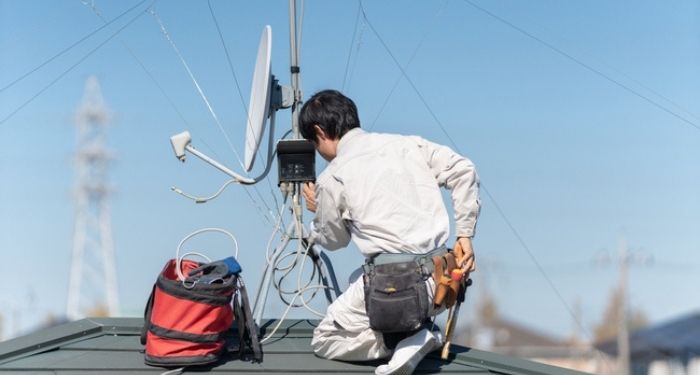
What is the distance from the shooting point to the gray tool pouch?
4266 millimetres

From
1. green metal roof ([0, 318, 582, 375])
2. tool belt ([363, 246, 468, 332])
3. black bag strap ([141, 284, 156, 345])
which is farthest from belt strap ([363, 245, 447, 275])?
black bag strap ([141, 284, 156, 345])

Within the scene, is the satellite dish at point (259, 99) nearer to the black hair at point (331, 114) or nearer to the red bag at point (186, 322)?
the black hair at point (331, 114)

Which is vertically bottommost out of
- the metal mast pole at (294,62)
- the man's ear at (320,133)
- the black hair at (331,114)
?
the man's ear at (320,133)

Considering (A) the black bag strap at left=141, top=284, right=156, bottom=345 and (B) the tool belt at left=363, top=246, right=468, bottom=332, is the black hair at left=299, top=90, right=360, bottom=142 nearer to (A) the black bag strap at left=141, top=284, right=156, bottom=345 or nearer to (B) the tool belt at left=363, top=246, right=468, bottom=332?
(B) the tool belt at left=363, top=246, right=468, bottom=332

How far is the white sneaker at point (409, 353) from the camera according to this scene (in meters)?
4.31

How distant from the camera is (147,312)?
460 centimetres

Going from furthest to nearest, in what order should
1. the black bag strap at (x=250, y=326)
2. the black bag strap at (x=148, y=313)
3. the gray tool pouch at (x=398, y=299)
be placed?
1. the black bag strap at (x=250, y=326)
2. the black bag strap at (x=148, y=313)
3. the gray tool pouch at (x=398, y=299)

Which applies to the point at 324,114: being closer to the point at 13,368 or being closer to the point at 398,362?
the point at 398,362

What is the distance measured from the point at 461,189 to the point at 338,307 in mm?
807

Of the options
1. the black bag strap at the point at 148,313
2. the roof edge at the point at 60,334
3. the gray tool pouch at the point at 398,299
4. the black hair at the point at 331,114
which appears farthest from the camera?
the roof edge at the point at 60,334

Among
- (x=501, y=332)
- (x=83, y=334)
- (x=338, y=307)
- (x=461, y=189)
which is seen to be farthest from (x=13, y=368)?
(x=501, y=332)

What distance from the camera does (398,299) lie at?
4270mm

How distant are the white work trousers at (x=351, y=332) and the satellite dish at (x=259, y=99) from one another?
1.06 meters

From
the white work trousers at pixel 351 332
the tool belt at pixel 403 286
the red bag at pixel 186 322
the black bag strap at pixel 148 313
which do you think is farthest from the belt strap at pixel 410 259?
the black bag strap at pixel 148 313
